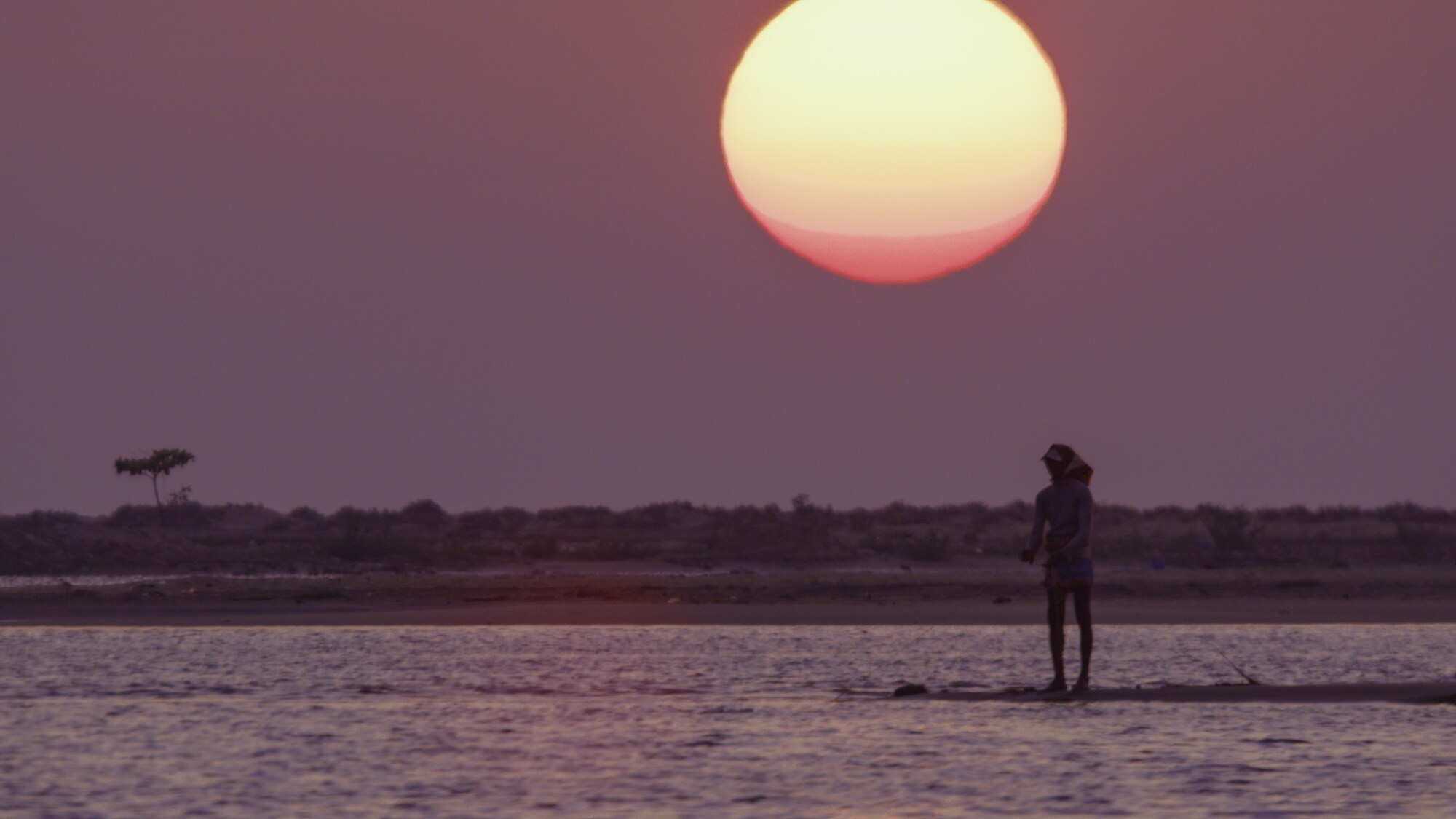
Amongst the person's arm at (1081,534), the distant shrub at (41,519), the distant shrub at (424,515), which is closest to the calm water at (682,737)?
the person's arm at (1081,534)

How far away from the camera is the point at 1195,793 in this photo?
33.1 feet

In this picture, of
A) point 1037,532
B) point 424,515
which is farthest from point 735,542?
point 1037,532

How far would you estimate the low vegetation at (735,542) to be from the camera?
51.5 m

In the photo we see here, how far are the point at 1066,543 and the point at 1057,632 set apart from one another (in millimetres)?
835

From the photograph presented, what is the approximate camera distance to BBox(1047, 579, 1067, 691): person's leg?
1594 cm

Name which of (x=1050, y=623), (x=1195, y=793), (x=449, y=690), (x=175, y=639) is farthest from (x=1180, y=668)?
(x=175, y=639)

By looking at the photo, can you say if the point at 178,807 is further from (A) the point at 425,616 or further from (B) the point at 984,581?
Result: (B) the point at 984,581

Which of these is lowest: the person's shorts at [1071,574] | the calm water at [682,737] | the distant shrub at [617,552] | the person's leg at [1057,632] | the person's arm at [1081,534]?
the calm water at [682,737]

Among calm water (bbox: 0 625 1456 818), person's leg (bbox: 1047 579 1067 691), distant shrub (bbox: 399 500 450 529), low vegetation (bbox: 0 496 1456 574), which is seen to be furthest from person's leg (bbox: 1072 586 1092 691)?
distant shrub (bbox: 399 500 450 529)

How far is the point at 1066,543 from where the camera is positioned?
16.3 m

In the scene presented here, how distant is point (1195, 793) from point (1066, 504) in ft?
21.2

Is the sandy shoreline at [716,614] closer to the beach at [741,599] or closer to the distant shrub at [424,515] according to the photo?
the beach at [741,599]

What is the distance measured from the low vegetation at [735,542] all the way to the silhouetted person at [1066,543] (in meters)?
33.6

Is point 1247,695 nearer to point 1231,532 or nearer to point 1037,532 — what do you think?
point 1037,532
